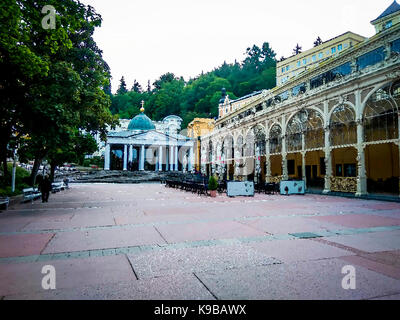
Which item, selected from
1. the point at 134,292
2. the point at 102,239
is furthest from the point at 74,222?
the point at 134,292

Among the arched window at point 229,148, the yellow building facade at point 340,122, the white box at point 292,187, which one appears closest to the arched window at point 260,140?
the yellow building facade at point 340,122

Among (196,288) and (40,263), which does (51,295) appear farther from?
(196,288)

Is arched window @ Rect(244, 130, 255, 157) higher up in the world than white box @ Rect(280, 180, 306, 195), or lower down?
higher up

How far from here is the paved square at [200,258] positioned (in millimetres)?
3557

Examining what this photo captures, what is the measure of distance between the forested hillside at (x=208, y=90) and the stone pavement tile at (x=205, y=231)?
69.6 m

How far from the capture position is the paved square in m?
3.56

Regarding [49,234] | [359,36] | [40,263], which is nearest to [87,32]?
[49,234]

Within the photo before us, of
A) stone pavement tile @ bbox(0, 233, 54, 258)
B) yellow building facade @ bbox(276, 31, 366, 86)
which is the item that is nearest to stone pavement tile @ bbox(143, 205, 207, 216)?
stone pavement tile @ bbox(0, 233, 54, 258)

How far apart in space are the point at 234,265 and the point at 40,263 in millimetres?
3550

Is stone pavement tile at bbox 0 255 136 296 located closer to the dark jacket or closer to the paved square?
the paved square

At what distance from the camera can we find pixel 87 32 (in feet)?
54.4

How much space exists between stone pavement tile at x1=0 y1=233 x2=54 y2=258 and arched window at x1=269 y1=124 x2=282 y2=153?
79.7 ft

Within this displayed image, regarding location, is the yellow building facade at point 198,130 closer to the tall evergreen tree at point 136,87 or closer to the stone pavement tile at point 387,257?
the stone pavement tile at point 387,257
